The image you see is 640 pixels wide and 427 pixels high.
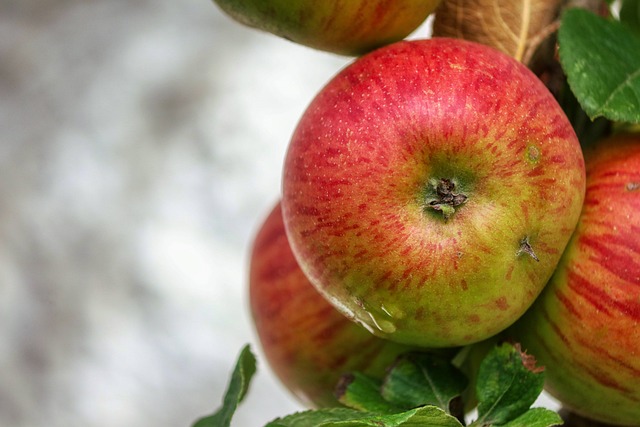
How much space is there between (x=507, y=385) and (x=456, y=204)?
105mm

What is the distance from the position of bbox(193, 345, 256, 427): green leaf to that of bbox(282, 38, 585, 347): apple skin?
101mm

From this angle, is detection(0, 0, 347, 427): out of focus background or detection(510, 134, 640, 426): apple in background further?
detection(0, 0, 347, 427): out of focus background

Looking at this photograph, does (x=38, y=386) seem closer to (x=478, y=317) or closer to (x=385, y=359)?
(x=385, y=359)

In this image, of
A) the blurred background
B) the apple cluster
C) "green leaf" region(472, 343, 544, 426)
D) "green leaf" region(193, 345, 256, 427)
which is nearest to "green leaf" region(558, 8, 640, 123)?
the apple cluster

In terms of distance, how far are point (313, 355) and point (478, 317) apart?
0.16 metres

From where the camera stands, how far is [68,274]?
61.0 inches

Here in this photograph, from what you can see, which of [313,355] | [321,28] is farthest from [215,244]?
[321,28]

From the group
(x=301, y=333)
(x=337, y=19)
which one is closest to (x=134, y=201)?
(x=301, y=333)

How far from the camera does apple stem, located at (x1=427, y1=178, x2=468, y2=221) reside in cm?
39

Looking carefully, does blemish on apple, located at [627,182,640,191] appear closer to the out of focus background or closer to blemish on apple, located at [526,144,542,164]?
blemish on apple, located at [526,144,542,164]

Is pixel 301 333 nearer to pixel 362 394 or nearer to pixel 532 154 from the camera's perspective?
pixel 362 394

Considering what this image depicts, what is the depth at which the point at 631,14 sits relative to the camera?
1.76ft

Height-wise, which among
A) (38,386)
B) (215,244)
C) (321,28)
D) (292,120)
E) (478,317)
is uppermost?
(321,28)

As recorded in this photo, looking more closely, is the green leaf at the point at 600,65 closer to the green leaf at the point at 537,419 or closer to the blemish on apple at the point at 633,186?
the blemish on apple at the point at 633,186
